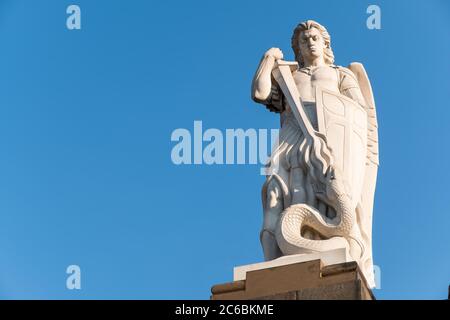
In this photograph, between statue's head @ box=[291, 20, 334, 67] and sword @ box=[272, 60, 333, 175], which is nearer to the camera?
sword @ box=[272, 60, 333, 175]

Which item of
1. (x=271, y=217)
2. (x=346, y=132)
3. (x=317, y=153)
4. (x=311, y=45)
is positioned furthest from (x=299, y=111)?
(x=271, y=217)

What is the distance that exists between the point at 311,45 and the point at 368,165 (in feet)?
6.98

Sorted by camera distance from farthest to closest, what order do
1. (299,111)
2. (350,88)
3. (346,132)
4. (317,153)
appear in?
(350,88) < (299,111) < (346,132) < (317,153)

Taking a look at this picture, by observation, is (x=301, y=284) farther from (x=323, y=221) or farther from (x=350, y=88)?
(x=350, y=88)

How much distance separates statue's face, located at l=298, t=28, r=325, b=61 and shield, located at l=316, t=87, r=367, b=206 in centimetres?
91

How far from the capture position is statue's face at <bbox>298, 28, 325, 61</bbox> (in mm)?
19906

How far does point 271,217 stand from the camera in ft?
59.5

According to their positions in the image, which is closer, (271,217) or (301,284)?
(301,284)

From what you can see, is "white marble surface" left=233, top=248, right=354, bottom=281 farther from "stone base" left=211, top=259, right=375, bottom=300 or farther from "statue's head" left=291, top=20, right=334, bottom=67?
"statue's head" left=291, top=20, right=334, bottom=67

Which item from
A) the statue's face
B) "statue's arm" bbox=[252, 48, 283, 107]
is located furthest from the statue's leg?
the statue's face

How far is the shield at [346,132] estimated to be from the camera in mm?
18312
